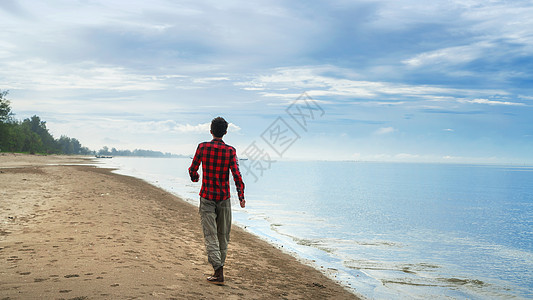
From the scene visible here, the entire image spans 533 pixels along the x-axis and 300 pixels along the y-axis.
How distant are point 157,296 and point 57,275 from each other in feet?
6.46

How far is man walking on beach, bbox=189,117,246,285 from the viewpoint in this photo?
5984 millimetres

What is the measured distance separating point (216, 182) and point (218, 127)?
3.04ft

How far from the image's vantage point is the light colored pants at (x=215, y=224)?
6.10 meters

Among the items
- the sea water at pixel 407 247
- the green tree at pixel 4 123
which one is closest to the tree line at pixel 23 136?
the green tree at pixel 4 123

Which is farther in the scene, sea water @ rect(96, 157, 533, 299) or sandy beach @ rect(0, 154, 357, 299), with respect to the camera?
sea water @ rect(96, 157, 533, 299)

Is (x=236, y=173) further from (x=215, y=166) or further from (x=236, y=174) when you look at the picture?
(x=215, y=166)

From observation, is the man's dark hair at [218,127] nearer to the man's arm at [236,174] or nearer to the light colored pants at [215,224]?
the man's arm at [236,174]

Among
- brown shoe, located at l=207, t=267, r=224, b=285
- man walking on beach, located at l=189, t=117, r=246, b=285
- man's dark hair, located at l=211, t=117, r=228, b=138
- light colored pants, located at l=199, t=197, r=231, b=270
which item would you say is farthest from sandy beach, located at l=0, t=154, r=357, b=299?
man's dark hair, located at l=211, t=117, r=228, b=138

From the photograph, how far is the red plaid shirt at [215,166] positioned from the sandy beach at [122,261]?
1.65 metres

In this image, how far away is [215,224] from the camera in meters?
6.15

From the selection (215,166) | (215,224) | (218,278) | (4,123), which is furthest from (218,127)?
(4,123)

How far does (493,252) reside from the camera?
1602 centimetres

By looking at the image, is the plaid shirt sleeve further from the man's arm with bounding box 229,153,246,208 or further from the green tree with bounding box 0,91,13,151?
the green tree with bounding box 0,91,13,151

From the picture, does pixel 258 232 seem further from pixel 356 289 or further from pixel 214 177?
A: pixel 214 177
